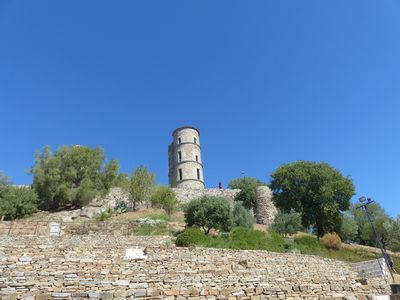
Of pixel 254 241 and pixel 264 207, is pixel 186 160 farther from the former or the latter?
pixel 254 241

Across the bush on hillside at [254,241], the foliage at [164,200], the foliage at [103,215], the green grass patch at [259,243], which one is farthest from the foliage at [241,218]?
the foliage at [103,215]

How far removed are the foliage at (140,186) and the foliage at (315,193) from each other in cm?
1150

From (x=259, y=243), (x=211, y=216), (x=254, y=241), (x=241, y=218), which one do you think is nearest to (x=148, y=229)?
(x=211, y=216)

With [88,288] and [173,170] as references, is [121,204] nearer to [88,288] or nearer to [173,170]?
[173,170]

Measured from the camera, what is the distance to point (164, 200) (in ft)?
93.6

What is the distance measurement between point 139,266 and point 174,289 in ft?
14.6

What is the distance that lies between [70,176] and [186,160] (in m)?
15.9

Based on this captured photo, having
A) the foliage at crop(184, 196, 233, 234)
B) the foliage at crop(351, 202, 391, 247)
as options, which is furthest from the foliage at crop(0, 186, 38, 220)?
the foliage at crop(351, 202, 391, 247)

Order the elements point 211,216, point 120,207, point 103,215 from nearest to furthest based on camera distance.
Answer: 1. point 211,216
2. point 103,215
3. point 120,207

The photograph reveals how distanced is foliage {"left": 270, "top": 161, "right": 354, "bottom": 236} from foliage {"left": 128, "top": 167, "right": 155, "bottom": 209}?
37.7 feet

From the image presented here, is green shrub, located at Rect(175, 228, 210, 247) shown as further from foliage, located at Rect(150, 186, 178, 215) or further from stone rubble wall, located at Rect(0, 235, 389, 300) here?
foliage, located at Rect(150, 186, 178, 215)

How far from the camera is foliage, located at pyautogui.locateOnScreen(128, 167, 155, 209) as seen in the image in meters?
29.0

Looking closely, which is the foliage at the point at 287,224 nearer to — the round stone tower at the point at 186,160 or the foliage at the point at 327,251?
the foliage at the point at 327,251

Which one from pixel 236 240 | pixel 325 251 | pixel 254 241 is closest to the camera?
pixel 236 240
